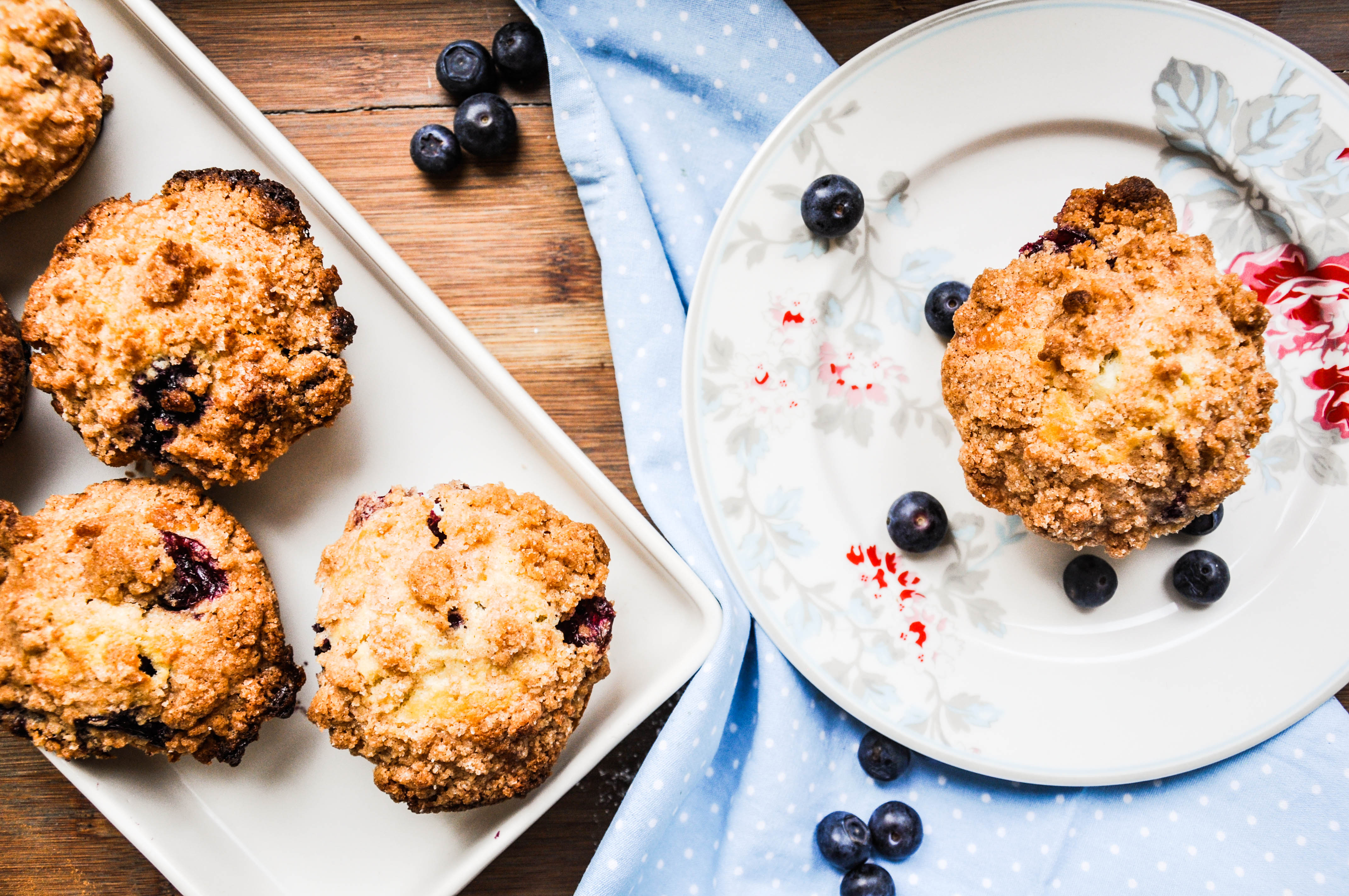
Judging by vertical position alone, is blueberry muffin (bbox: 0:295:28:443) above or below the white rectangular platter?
above

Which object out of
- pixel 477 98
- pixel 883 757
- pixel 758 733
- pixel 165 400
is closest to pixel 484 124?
pixel 477 98

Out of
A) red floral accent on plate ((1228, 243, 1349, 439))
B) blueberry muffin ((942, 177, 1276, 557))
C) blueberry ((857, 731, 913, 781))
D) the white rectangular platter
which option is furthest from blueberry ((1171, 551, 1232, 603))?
the white rectangular platter

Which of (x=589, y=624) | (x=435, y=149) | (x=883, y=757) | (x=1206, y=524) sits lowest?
(x=883, y=757)

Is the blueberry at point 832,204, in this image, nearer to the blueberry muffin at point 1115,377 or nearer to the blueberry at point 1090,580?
the blueberry muffin at point 1115,377

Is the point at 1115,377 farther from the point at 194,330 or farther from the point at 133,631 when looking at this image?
the point at 133,631

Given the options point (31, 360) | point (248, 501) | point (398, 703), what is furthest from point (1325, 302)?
point (31, 360)

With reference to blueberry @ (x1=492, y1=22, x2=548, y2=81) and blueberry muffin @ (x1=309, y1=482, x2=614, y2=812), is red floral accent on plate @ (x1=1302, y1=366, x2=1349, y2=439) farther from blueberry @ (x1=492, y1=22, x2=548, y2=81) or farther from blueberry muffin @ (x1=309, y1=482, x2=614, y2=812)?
blueberry @ (x1=492, y1=22, x2=548, y2=81)
